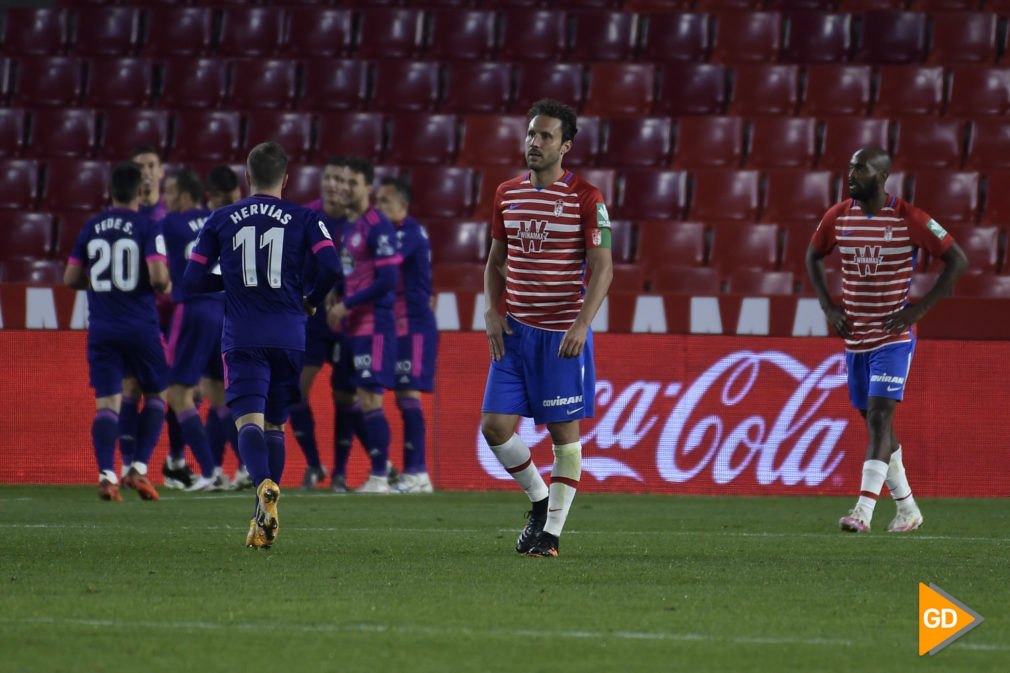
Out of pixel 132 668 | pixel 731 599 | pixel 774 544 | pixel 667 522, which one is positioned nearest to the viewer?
pixel 132 668

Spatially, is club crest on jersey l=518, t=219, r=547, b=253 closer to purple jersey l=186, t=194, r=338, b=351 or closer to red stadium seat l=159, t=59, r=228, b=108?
purple jersey l=186, t=194, r=338, b=351

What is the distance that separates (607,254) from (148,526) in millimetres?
2939

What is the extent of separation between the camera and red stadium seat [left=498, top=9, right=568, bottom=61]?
1641 centimetres

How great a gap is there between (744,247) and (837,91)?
8.58 feet

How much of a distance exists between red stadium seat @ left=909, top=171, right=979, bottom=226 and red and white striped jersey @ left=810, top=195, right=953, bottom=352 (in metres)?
6.20

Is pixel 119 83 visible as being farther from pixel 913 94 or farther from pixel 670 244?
pixel 913 94

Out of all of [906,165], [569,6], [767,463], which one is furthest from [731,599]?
[569,6]

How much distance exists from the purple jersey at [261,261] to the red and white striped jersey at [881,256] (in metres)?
2.80

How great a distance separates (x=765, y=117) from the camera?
1509cm

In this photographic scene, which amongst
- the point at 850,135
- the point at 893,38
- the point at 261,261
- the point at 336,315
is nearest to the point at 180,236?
the point at 336,315

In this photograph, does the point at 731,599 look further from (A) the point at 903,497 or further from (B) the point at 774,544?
(A) the point at 903,497

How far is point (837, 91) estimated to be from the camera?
1538 cm

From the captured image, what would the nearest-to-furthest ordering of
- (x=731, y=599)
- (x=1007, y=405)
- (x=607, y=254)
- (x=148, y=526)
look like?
(x=731, y=599) < (x=607, y=254) < (x=148, y=526) < (x=1007, y=405)

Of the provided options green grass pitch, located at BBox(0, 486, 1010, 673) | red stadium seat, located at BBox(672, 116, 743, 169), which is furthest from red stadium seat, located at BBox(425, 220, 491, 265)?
green grass pitch, located at BBox(0, 486, 1010, 673)
